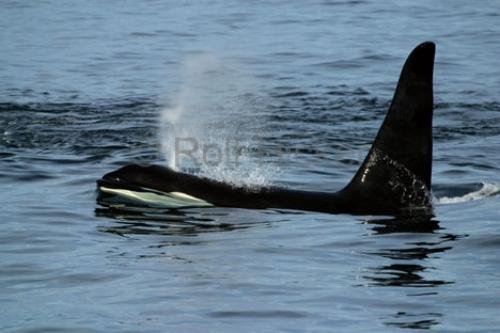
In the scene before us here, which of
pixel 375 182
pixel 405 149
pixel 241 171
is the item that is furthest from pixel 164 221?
pixel 241 171

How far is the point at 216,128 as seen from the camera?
19547 millimetres

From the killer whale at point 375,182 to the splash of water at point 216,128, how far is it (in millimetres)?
557

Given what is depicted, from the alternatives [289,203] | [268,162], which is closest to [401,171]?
[289,203]

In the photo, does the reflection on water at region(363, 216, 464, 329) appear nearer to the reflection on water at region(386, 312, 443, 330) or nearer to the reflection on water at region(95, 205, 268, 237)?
the reflection on water at region(386, 312, 443, 330)

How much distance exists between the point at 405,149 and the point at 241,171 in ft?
10.6

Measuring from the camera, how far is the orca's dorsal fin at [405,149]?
1235 cm

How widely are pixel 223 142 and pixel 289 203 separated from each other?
5.72 meters

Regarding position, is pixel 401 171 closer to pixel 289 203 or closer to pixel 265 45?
pixel 289 203

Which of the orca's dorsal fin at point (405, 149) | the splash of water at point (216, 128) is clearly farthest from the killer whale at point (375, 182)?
the splash of water at point (216, 128)

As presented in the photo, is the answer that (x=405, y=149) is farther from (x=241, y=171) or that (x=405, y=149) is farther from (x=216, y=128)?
(x=216, y=128)

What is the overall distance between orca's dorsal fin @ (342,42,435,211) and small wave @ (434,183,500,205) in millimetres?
655

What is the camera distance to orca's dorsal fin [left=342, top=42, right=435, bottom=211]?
12352 mm

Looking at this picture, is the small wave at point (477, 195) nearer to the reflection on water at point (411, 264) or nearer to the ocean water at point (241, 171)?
the ocean water at point (241, 171)

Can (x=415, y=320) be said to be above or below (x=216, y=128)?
below
